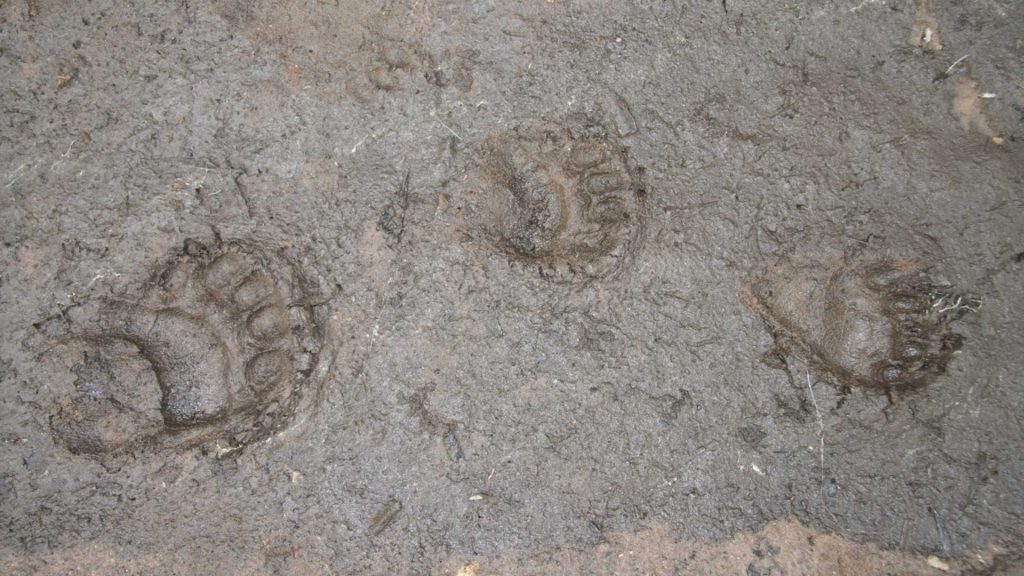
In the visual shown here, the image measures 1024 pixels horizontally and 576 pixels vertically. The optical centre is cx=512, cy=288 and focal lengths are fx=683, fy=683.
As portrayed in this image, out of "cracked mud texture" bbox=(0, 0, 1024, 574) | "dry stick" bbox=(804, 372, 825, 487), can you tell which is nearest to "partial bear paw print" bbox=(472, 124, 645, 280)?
"cracked mud texture" bbox=(0, 0, 1024, 574)

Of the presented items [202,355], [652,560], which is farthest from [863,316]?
[202,355]

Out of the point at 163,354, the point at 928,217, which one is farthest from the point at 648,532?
the point at 163,354

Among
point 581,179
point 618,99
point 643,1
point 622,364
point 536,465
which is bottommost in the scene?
point 536,465

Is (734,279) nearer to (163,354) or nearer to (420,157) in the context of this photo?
(420,157)

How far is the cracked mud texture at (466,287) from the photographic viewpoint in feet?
6.26

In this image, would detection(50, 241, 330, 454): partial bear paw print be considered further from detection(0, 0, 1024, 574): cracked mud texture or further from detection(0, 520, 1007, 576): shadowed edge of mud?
detection(0, 520, 1007, 576): shadowed edge of mud

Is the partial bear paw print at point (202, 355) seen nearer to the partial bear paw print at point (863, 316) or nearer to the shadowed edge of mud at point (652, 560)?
the shadowed edge of mud at point (652, 560)

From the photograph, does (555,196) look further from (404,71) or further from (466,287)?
(404,71)

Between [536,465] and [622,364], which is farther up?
[622,364]

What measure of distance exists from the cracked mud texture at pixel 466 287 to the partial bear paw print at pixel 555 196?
3cm

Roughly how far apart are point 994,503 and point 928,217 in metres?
0.83

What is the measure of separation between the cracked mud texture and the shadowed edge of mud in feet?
0.05

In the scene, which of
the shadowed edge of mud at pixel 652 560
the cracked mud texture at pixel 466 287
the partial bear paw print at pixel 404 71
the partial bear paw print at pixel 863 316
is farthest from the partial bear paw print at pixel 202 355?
the partial bear paw print at pixel 863 316

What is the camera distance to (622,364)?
193cm
